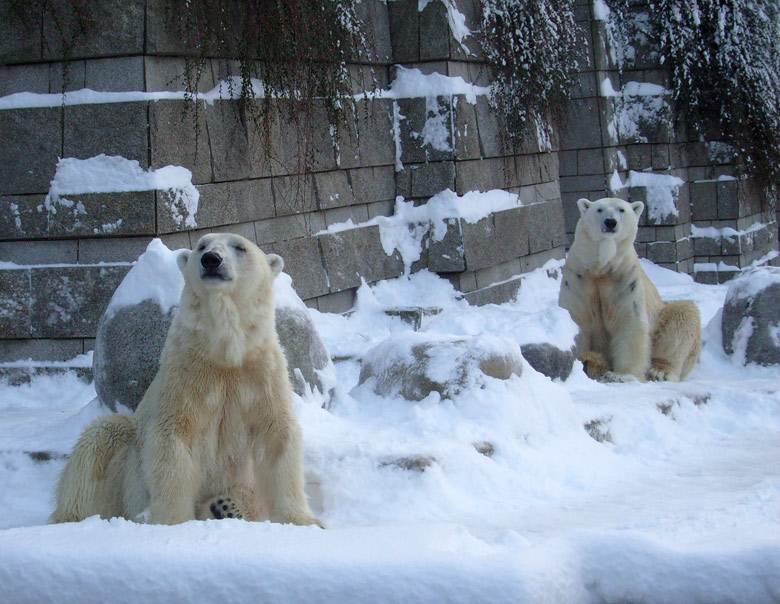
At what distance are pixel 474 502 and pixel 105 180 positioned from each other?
269 cm

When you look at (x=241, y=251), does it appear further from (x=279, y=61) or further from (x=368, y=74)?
(x=368, y=74)

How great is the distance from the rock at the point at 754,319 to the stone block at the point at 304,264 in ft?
9.30

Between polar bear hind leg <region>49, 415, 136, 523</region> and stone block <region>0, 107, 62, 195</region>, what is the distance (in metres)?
2.17

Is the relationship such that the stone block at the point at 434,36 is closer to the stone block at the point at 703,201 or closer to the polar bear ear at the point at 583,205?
the polar bear ear at the point at 583,205

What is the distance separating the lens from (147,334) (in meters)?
4.10

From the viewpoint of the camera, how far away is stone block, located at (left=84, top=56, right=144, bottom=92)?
197 inches

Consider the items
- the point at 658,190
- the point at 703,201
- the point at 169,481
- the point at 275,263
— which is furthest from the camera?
the point at 703,201

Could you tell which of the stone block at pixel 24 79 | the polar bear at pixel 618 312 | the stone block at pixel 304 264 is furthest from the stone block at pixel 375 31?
the stone block at pixel 24 79

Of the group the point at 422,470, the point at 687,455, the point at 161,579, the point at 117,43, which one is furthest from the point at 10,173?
the point at 687,455

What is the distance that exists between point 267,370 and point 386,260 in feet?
12.6

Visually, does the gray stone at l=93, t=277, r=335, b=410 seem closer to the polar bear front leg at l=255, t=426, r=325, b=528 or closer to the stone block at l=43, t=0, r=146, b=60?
the polar bear front leg at l=255, t=426, r=325, b=528

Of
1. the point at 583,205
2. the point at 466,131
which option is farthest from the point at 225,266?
the point at 466,131

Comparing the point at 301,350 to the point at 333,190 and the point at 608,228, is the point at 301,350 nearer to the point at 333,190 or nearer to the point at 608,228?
the point at 333,190

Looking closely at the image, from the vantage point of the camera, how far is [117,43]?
4.99 metres
